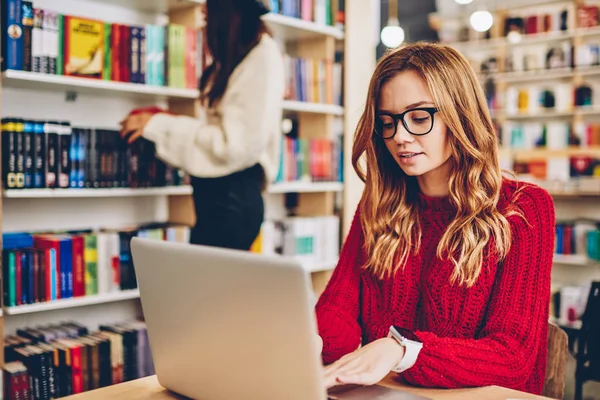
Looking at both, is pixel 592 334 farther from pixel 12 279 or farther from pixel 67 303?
pixel 12 279

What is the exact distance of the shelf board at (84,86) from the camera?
217 cm

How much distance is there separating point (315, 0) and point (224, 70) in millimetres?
1302

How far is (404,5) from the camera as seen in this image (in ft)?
23.4

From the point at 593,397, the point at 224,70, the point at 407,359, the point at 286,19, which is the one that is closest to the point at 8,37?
the point at 224,70

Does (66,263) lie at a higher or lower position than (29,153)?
lower

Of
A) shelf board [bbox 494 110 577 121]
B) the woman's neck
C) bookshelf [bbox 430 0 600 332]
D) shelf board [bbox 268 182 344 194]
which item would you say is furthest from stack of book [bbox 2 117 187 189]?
shelf board [bbox 494 110 577 121]

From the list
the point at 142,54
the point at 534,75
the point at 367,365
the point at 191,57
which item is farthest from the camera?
the point at 534,75

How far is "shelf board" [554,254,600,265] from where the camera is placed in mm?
3965

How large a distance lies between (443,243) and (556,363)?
0.32m

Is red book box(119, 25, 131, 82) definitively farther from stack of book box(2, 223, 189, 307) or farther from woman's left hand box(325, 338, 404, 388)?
woman's left hand box(325, 338, 404, 388)

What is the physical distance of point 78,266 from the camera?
2.32 metres

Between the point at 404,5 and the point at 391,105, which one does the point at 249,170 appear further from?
the point at 404,5

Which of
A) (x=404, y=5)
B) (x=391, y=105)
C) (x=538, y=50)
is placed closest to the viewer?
(x=391, y=105)

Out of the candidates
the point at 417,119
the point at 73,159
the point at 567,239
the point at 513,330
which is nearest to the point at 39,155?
the point at 73,159
